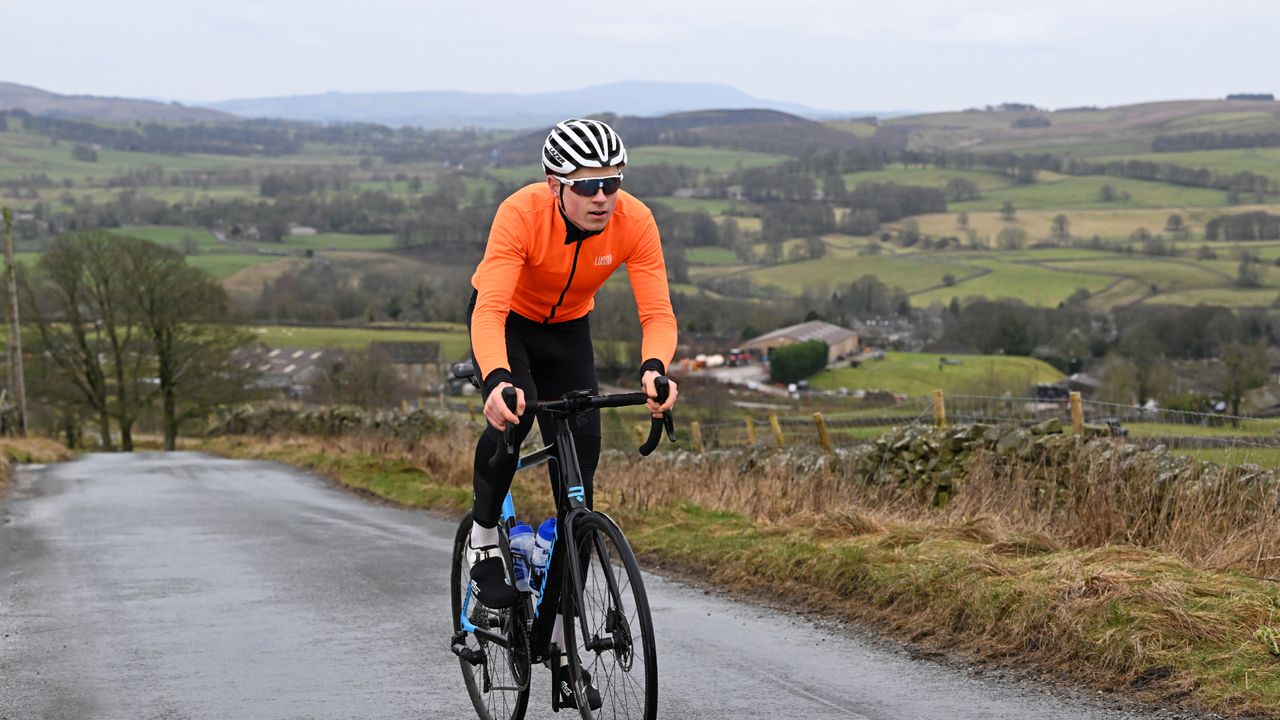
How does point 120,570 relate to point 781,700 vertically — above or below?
below

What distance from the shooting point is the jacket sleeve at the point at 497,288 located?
4.94 meters

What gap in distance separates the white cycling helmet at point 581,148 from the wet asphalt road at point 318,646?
2.27 m

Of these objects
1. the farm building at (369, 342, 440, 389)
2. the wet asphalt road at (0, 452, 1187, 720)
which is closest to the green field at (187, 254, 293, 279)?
the farm building at (369, 342, 440, 389)

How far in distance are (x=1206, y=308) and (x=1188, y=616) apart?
267ft

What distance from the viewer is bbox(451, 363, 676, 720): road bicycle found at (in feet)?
15.4

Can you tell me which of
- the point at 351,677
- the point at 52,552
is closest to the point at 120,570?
the point at 52,552

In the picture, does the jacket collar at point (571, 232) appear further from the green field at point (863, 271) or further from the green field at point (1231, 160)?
the green field at point (1231, 160)

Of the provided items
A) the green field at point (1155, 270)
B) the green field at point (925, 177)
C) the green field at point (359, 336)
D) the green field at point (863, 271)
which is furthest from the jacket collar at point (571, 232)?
the green field at point (925, 177)

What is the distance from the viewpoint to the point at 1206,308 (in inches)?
3194

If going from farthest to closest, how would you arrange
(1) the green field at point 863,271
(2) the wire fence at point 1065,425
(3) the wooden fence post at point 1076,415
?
(1) the green field at point 863,271, (3) the wooden fence post at point 1076,415, (2) the wire fence at point 1065,425

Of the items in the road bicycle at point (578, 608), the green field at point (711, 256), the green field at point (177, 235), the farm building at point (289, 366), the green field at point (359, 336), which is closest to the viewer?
the road bicycle at point (578, 608)

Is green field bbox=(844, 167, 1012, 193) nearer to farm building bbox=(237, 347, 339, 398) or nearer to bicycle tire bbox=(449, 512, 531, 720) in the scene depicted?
farm building bbox=(237, 347, 339, 398)

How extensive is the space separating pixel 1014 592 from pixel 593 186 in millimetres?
3182

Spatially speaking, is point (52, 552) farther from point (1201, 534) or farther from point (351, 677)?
point (1201, 534)
